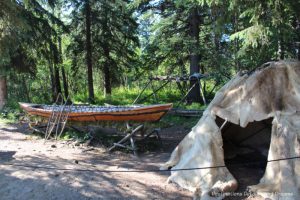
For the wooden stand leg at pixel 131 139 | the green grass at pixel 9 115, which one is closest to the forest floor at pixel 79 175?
the wooden stand leg at pixel 131 139

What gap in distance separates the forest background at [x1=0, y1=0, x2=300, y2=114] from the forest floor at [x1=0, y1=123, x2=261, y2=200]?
327cm

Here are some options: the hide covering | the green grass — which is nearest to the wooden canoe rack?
the hide covering

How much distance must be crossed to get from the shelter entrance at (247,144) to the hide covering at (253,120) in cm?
111

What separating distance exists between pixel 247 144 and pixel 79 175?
4103mm

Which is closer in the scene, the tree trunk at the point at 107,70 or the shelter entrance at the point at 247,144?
the shelter entrance at the point at 247,144

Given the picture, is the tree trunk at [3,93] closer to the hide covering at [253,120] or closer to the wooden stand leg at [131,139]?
the wooden stand leg at [131,139]

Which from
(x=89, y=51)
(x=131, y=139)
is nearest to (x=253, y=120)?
(x=131, y=139)

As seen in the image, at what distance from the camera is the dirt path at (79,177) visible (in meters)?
6.62

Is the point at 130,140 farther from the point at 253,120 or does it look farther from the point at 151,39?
the point at 151,39

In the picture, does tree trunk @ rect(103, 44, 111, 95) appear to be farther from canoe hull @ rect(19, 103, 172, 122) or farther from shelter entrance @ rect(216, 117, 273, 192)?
shelter entrance @ rect(216, 117, 273, 192)

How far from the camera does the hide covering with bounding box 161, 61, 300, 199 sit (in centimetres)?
595

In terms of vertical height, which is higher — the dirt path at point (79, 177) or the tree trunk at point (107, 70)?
the tree trunk at point (107, 70)

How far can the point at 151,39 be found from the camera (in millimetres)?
18516

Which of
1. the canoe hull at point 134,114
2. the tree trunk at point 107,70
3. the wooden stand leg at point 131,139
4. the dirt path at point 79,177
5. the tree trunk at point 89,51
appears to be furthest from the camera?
the tree trunk at point 107,70
